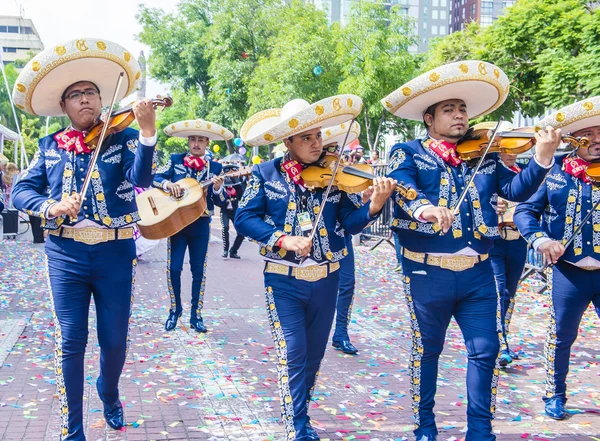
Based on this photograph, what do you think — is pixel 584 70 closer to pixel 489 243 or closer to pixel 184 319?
pixel 184 319

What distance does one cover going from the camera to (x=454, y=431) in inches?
190

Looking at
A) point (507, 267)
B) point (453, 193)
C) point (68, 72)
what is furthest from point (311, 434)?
point (507, 267)

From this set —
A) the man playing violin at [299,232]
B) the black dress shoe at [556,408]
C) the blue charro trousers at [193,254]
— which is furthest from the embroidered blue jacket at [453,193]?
the blue charro trousers at [193,254]

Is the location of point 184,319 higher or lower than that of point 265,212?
lower

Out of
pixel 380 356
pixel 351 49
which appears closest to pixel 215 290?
pixel 380 356

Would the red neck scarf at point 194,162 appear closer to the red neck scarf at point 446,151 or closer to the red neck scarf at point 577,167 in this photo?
the red neck scarf at point 446,151

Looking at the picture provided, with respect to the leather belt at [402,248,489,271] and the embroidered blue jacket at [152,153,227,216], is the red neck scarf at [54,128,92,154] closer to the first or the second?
the leather belt at [402,248,489,271]

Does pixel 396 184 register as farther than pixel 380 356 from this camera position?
No

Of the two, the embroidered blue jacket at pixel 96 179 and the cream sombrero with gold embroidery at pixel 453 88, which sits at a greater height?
the cream sombrero with gold embroidery at pixel 453 88

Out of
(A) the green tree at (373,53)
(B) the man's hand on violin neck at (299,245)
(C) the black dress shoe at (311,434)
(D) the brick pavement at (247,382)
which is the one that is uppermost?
(A) the green tree at (373,53)

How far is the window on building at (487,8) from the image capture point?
13688 cm

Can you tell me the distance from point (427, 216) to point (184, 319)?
532 centimetres

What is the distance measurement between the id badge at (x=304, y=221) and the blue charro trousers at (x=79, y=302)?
3.67ft

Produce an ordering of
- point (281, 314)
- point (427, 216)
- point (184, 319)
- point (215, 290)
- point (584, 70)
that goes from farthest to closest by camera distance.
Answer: point (584, 70), point (215, 290), point (184, 319), point (281, 314), point (427, 216)
